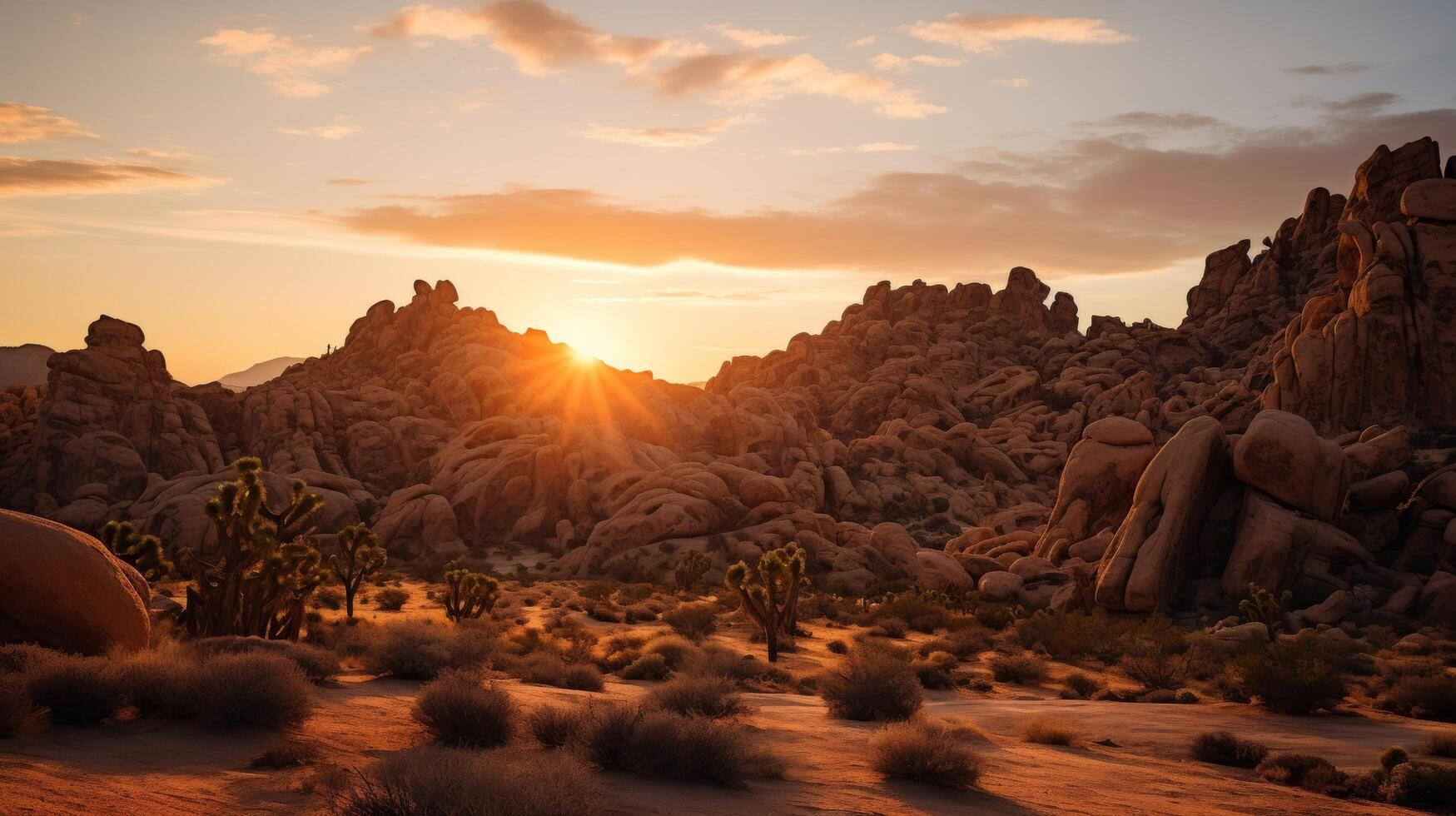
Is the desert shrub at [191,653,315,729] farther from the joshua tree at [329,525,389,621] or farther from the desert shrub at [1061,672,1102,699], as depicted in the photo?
the joshua tree at [329,525,389,621]

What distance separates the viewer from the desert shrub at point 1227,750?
46.3ft

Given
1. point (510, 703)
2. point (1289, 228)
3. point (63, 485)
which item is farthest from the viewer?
point (1289, 228)

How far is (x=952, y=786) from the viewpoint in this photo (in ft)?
37.8

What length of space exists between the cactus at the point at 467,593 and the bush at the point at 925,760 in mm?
22079

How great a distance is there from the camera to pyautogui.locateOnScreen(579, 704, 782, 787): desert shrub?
427 inches

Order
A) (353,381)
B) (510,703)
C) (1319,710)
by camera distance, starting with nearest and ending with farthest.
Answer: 1. (510,703)
2. (1319,710)
3. (353,381)

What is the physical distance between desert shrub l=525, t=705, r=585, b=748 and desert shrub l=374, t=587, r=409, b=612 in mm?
25517

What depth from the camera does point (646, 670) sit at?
21672mm

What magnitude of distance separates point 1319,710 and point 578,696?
1471 centimetres

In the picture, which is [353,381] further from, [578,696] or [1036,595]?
[578,696]

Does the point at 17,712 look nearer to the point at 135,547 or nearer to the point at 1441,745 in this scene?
the point at 1441,745

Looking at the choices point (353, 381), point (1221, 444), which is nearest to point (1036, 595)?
point (1221, 444)

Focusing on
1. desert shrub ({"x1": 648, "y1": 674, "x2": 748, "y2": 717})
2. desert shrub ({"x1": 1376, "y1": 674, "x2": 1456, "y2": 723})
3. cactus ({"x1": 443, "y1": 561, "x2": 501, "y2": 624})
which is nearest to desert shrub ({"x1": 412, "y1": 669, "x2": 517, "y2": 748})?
desert shrub ({"x1": 648, "y1": 674, "x2": 748, "y2": 717})

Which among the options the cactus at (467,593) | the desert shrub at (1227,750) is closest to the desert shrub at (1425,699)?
the desert shrub at (1227,750)
